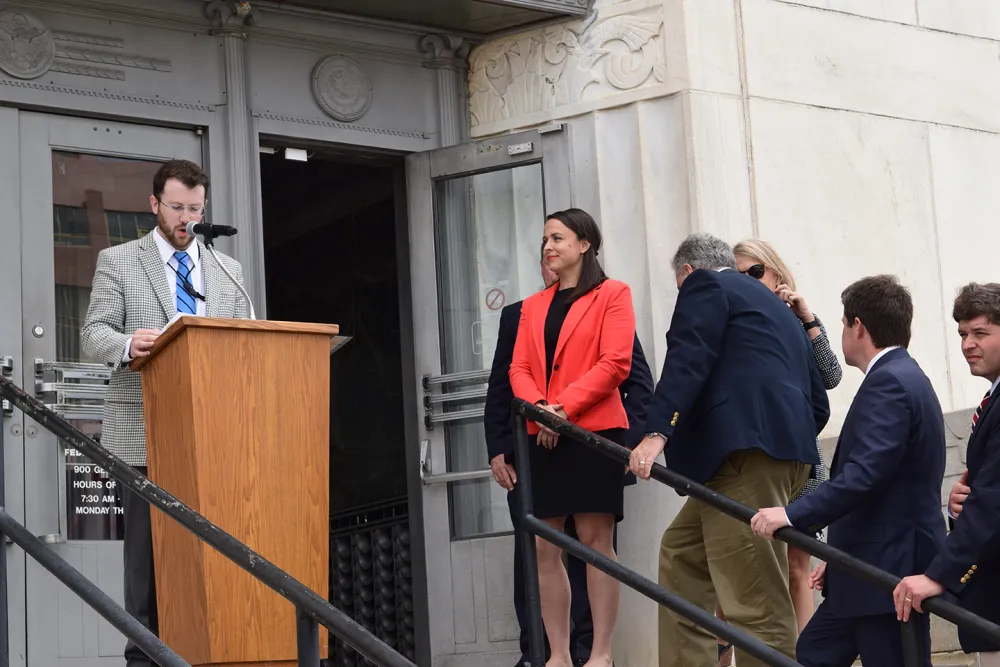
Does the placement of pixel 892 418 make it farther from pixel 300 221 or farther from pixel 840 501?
pixel 300 221

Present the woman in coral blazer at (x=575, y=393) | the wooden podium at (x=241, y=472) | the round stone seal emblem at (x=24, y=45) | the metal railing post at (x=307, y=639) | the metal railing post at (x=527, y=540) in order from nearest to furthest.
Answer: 1. the metal railing post at (x=307, y=639)
2. the wooden podium at (x=241, y=472)
3. the metal railing post at (x=527, y=540)
4. the woman in coral blazer at (x=575, y=393)
5. the round stone seal emblem at (x=24, y=45)

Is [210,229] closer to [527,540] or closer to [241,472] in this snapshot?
[241,472]

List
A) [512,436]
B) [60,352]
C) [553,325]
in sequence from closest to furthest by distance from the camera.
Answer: [553,325] → [512,436] → [60,352]

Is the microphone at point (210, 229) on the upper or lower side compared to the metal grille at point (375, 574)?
upper

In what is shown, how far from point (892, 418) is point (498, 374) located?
8.27ft

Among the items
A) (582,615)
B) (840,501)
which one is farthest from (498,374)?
(840,501)

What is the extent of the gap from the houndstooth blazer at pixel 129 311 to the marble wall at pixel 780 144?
2.62m

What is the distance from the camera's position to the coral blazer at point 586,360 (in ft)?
20.2

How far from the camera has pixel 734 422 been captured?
5.44 meters

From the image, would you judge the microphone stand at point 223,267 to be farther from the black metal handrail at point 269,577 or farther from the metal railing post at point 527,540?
the metal railing post at point 527,540

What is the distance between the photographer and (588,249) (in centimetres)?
649

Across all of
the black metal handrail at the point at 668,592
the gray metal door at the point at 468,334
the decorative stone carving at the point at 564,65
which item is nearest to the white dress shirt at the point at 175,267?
the black metal handrail at the point at 668,592

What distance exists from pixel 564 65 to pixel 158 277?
3.21 m

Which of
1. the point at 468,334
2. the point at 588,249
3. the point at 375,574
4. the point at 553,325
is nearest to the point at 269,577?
the point at 553,325
